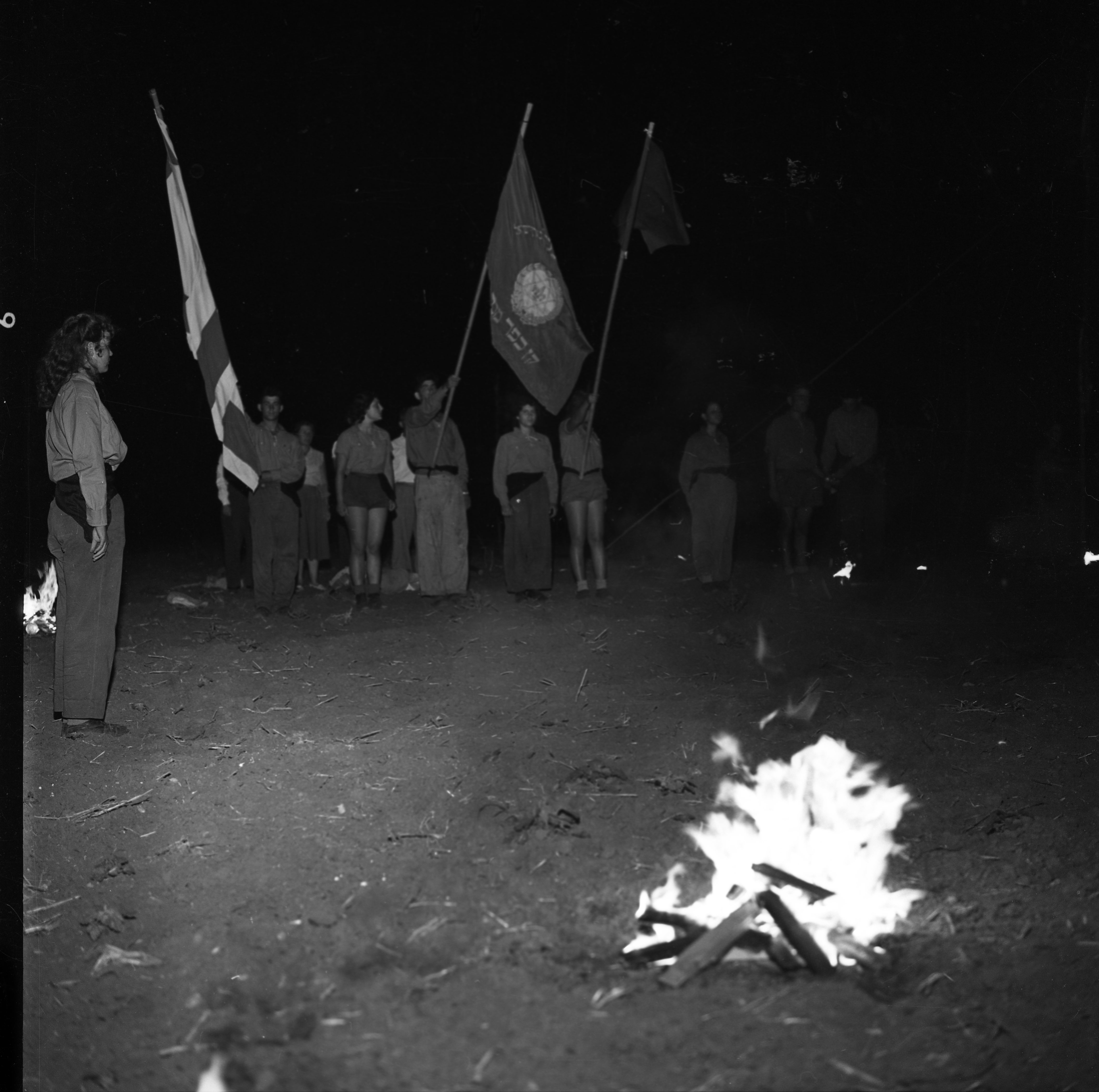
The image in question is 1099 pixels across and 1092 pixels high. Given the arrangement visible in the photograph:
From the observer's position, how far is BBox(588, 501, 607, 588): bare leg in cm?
977

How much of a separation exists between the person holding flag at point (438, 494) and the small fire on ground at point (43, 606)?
3236 millimetres

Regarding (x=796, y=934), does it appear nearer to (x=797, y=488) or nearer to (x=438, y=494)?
(x=438, y=494)

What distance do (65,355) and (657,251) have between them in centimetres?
1015

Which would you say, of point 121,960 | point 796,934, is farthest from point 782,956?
point 121,960

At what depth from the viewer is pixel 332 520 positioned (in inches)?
549

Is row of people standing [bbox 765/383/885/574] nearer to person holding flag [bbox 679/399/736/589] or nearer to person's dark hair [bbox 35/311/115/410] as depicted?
person holding flag [bbox 679/399/736/589]

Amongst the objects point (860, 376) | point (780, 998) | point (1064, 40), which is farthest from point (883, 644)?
point (860, 376)

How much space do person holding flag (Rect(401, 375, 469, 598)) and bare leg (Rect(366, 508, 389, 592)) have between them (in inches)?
13.5

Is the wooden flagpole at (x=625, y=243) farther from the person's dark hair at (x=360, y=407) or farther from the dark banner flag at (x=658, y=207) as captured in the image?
the person's dark hair at (x=360, y=407)

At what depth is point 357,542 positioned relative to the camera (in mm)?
9727

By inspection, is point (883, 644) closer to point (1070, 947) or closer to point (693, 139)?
point (1070, 947)

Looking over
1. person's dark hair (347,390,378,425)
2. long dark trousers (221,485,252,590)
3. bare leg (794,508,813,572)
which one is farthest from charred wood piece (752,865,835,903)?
long dark trousers (221,485,252,590)

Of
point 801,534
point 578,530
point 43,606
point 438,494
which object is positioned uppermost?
point 438,494

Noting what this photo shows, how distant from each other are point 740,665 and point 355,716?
281cm
